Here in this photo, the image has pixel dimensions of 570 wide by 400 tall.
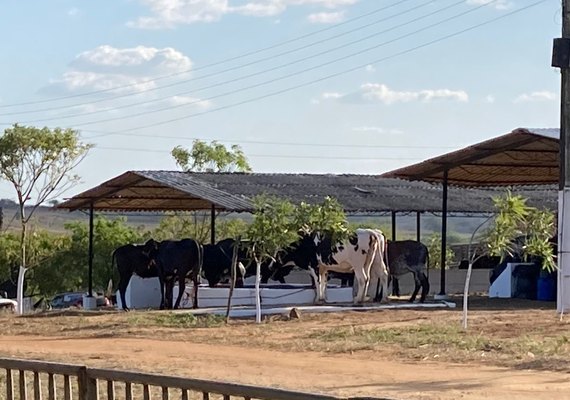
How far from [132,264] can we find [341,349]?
13.9 m

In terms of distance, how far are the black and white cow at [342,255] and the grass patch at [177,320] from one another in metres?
3.97

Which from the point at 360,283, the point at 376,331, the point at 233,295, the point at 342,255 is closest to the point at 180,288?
the point at 233,295

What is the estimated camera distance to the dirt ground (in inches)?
580

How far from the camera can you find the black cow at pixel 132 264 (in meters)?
31.8

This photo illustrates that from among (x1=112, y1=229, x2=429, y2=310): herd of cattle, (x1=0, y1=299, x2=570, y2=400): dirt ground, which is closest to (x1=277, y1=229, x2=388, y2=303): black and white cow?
(x1=112, y1=229, x2=429, y2=310): herd of cattle

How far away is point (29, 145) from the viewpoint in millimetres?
35875

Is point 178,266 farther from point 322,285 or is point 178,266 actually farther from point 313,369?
point 313,369

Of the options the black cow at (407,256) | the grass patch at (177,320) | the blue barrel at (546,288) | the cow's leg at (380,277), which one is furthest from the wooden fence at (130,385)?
the blue barrel at (546,288)

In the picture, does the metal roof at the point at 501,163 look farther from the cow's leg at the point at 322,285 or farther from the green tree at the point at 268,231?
the green tree at the point at 268,231

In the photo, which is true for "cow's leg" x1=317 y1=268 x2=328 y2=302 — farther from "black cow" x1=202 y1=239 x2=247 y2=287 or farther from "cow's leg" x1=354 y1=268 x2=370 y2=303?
"black cow" x1=202 y1=239 x2=247 y2=287

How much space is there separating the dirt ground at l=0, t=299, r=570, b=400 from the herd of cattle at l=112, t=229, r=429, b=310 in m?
2.59

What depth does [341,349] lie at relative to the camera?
62.0ft

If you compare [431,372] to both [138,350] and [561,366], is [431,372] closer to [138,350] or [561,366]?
[561,366]

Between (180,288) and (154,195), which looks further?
(154,195)
